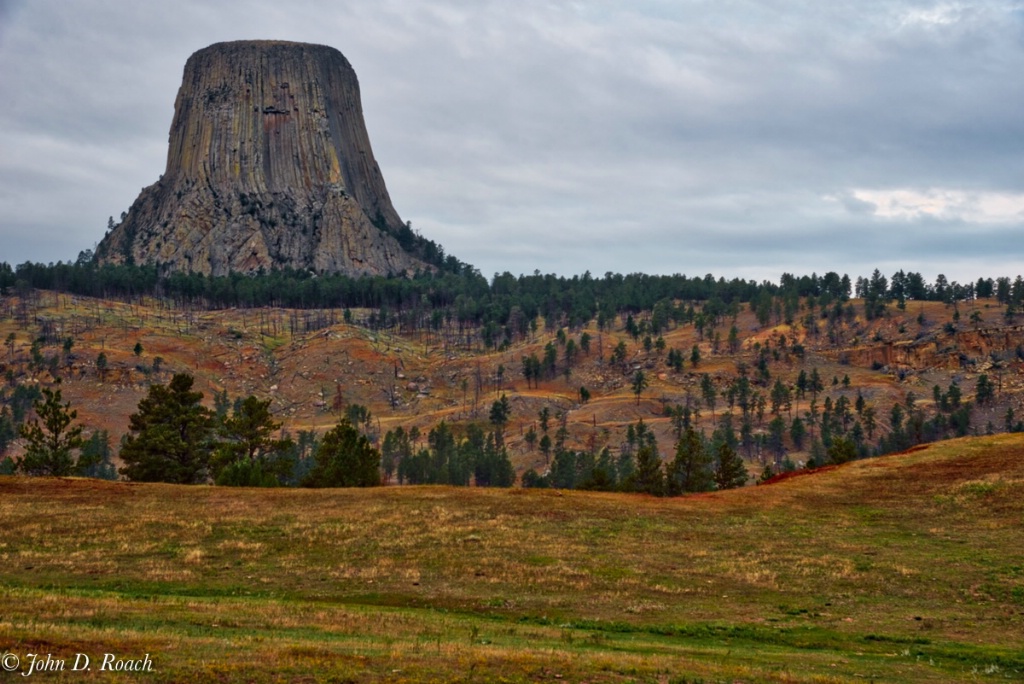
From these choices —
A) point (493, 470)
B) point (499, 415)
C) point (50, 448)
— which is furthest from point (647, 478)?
point (499, 415)

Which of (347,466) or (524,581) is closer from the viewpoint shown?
(524,581)

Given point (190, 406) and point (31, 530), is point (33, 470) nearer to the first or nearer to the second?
point (190, 406)

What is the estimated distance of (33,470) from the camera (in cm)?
7075

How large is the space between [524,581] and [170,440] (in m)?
46.2

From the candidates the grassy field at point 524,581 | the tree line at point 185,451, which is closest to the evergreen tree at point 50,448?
the tree line at point 185,451

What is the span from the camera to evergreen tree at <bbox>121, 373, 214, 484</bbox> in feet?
229

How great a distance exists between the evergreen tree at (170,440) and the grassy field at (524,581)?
14232mm

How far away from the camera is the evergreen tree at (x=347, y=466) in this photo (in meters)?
68.1

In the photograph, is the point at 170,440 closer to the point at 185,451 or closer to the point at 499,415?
the point at 185,451

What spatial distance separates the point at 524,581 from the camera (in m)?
33.4

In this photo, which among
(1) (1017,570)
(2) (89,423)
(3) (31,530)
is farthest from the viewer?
(2) (89,423)

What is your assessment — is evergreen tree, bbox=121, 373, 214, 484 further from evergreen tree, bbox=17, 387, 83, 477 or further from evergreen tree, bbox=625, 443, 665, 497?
evergreen tree, bbox=625, 443, 665, 497

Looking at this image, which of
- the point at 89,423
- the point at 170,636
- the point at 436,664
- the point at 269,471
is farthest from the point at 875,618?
the point at 89,423

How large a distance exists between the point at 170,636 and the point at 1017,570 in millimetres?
31481
